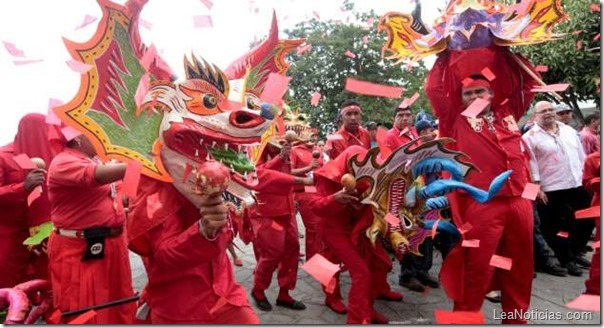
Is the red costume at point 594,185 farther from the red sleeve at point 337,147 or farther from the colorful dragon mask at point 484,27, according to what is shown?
the red sleeve at point 337,147

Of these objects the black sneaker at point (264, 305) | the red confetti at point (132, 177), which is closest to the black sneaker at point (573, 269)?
the black sneaker at point (264, 305)

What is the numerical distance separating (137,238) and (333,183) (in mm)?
1572

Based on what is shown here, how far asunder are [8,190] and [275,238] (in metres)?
2.17

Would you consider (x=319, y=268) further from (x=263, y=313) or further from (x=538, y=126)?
(x=538, y=126)

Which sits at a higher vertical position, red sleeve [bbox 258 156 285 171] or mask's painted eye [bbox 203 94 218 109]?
mask's painted eye [bbox 203 94 218 109]

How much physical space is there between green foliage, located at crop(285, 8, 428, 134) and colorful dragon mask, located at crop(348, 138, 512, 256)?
10961 millimetres

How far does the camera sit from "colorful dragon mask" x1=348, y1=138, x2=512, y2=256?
3023 mm

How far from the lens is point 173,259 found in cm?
207

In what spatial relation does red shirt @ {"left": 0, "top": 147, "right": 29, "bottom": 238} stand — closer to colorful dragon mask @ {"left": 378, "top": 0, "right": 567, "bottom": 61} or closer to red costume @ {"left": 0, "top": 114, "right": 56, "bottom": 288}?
red costume @ {"left": 0, "top": 114, "right": 56, "bottom": 288}

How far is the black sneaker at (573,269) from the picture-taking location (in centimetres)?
494

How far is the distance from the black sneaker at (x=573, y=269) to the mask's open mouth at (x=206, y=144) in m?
4.34

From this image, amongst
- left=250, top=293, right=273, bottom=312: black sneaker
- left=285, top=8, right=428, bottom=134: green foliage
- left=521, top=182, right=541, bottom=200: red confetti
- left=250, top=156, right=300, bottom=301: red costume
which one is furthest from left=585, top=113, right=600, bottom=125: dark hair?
left=285, top=8, right=428, bottom=134: green foliage

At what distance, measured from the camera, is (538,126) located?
517cm

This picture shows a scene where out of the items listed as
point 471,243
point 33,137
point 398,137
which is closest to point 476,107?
point 471,243
